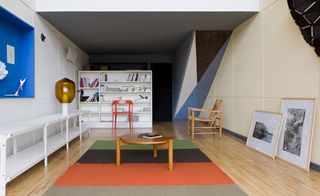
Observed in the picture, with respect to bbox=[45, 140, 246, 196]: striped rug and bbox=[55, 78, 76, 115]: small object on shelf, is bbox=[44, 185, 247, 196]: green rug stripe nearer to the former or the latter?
bbox=[45, 140, 246, 196]: striped rug

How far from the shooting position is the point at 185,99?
8406 millimetres

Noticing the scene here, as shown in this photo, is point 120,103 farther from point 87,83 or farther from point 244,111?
point 244,111

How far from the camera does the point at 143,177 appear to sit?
2.78 meters

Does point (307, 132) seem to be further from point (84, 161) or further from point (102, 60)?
point (102, 60)

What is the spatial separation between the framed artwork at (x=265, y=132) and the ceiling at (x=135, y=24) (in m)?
1.96

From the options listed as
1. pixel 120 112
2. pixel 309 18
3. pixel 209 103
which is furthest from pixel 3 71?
pixel 209 103

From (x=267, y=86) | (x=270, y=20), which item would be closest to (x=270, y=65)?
(x=267, y=86)

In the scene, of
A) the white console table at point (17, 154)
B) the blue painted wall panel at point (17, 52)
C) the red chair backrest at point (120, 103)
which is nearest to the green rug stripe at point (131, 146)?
the white console table at point (17, 154)

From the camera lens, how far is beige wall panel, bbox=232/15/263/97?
4465 mm

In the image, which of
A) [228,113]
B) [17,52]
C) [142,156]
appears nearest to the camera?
[142,156]

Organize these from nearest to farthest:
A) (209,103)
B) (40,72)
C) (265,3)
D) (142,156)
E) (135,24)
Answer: (142,156) < (265,3) < (40,72) < (135,24) < (209,103)

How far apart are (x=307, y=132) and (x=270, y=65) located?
1.37m

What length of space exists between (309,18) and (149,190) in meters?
2.62

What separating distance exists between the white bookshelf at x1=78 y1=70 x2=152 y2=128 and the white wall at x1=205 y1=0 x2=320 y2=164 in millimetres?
2357
